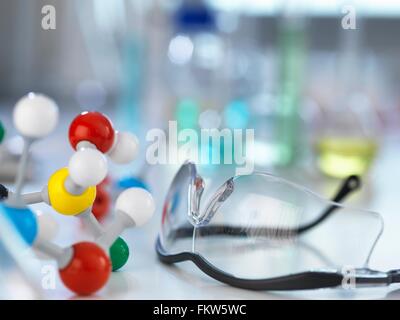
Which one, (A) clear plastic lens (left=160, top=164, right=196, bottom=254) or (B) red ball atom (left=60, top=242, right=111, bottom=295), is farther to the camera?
(A) clear plastic lens (left=160, top=164, right=196, bottom=254)

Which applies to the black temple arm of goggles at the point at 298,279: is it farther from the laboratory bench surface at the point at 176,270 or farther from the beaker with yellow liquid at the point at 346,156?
the beaker with yellow liquid at the point at 346,156

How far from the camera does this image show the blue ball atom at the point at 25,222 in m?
0.44

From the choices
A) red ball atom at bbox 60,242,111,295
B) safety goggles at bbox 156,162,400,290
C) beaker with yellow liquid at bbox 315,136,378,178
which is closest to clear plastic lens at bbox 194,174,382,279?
safety goggles at bbox 156,162,400,290

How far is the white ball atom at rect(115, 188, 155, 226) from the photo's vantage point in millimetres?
490

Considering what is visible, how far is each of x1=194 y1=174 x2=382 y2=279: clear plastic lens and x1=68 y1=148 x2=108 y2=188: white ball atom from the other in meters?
0.12

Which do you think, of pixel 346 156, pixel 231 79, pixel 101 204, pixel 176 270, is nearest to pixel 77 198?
pixel 176 270

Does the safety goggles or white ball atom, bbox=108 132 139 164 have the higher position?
white ball atom, bbox=108 132 139 164

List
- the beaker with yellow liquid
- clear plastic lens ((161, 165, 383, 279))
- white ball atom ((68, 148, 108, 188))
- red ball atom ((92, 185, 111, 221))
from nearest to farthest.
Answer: white ball atom ((68, 148, 108, 188)) → clear plastic lens ((161, 165, 383, 279)) → red ball atom ((92, 185, 111, 221)) → the beaker with yellow liquid

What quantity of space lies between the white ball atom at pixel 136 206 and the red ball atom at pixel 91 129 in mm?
43

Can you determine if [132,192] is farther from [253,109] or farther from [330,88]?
[330,88]

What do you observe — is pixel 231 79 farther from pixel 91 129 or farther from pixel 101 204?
pixel 91 129

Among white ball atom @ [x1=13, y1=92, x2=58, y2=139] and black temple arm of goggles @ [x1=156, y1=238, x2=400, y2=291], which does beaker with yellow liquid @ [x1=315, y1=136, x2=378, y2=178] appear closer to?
black temple arm of goggles @ [x1=156, y1=238, x2=400, y2=291]

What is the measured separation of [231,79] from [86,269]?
1.18m
